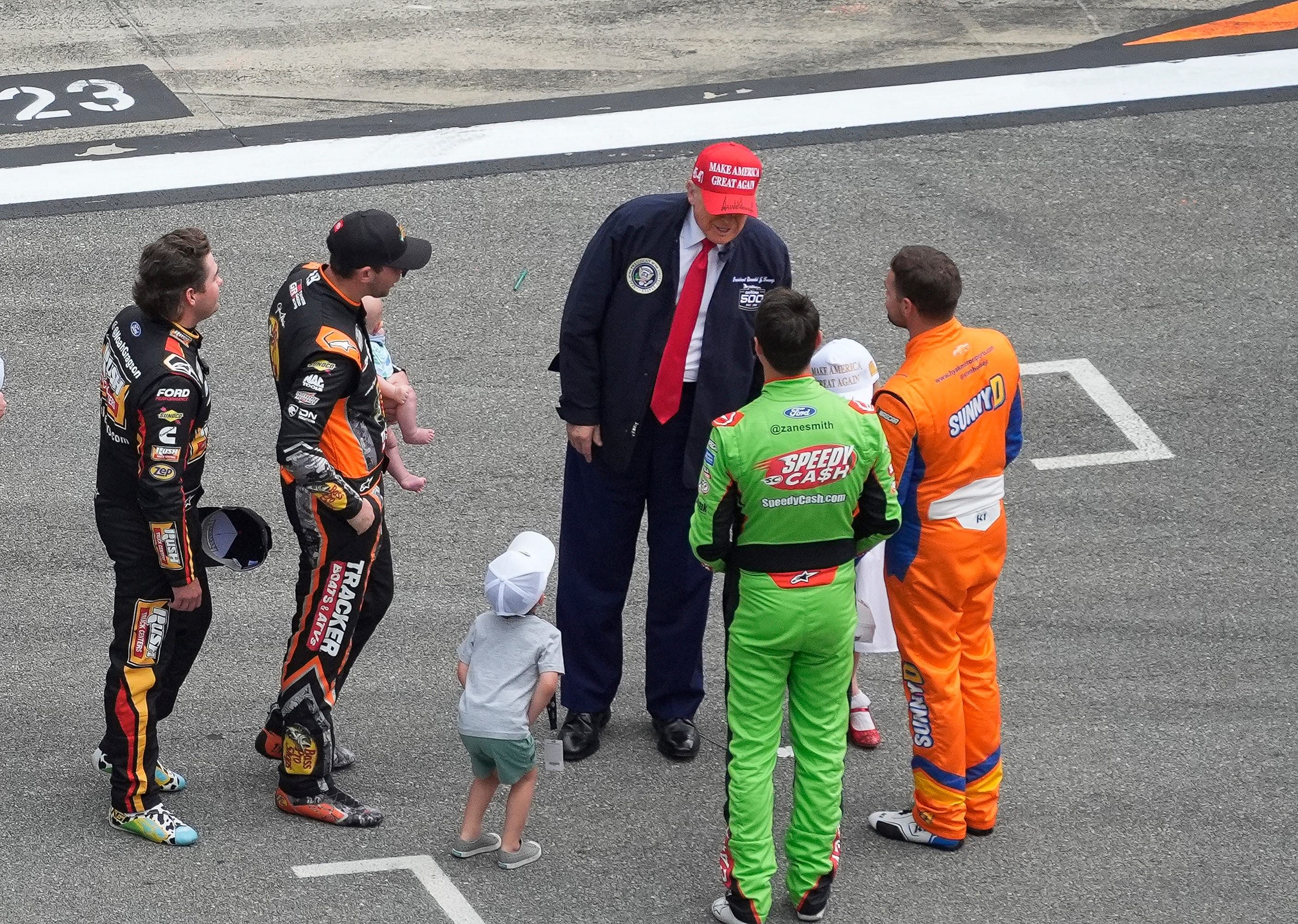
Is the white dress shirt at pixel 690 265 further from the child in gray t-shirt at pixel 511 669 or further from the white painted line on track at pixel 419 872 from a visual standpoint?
the white painted line on track at pixel 419 872

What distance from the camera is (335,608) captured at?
213 inches

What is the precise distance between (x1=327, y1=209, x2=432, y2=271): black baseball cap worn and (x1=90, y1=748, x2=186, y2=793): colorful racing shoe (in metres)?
1.91

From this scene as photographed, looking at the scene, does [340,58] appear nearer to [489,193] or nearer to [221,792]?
[489,193]

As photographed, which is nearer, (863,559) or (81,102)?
(863,559)

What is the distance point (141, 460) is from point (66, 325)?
4.46m

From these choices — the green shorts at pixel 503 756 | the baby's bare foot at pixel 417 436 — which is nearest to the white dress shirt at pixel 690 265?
the baby's bare foot at pixel 417 436

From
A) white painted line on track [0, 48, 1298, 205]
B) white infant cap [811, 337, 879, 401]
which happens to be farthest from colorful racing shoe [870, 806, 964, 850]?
white painted line on track [0, 48, 1298, 205]

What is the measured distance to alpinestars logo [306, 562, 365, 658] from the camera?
5391mm

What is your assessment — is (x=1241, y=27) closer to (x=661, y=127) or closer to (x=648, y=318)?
(x=661, y=127)

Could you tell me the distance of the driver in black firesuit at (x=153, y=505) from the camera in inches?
198

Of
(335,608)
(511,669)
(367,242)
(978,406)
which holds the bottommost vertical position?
(511,669)

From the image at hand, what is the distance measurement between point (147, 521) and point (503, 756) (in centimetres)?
136

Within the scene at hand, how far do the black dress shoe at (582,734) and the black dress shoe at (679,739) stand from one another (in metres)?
0.24

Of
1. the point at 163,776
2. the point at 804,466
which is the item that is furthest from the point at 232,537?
the point at 804,466
